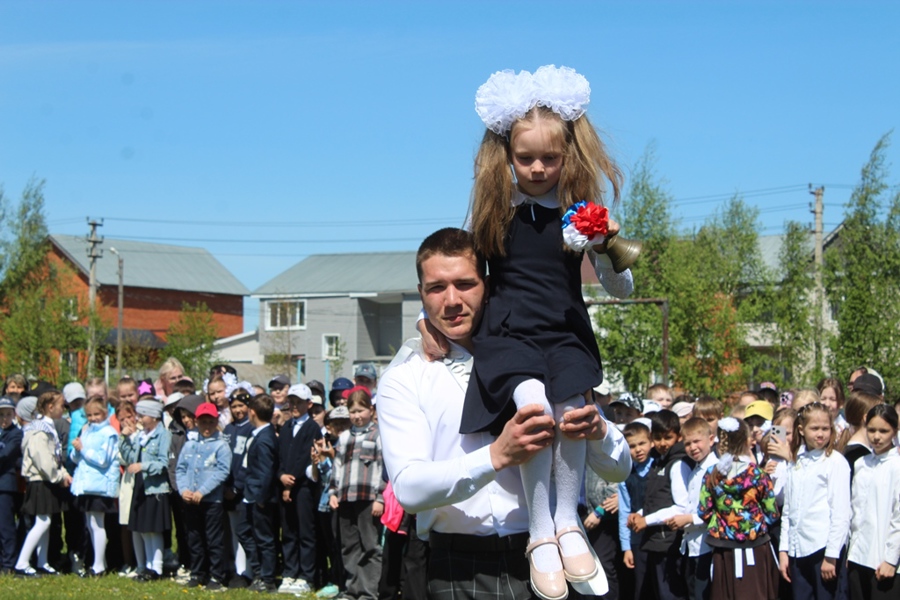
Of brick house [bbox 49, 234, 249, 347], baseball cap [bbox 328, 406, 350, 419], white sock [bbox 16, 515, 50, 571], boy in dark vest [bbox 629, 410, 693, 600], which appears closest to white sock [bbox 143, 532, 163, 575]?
white sock [bbox 16, 515, 50, 571]

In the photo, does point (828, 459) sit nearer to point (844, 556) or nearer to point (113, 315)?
point (844, 556)

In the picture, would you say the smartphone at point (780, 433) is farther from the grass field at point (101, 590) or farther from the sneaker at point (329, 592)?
the grass field at point (101, 590)

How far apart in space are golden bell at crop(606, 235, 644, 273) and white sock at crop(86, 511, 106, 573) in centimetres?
974

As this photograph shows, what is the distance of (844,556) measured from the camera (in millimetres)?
7457

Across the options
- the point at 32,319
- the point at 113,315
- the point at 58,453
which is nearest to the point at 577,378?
the point at 58,453

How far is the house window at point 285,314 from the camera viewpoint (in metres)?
59.8

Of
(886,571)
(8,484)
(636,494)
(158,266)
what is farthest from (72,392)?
(158,266)

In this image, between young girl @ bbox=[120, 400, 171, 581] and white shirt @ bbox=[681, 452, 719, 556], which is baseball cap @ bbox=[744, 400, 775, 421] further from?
young girl @ bbox=[120, 400, 171, 581]

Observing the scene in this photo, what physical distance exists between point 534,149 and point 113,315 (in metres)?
60.6

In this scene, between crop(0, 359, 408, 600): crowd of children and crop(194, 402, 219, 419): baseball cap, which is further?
crop(194, 402, 219, 419): baseball cap

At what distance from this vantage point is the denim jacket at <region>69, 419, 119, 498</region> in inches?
464

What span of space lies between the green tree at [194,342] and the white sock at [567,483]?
40.2 m

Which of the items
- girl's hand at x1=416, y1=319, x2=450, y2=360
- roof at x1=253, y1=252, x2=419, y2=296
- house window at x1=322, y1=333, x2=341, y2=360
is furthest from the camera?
roof at x1=253, y1=252, x2=419, y2=296

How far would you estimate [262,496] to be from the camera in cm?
1075
